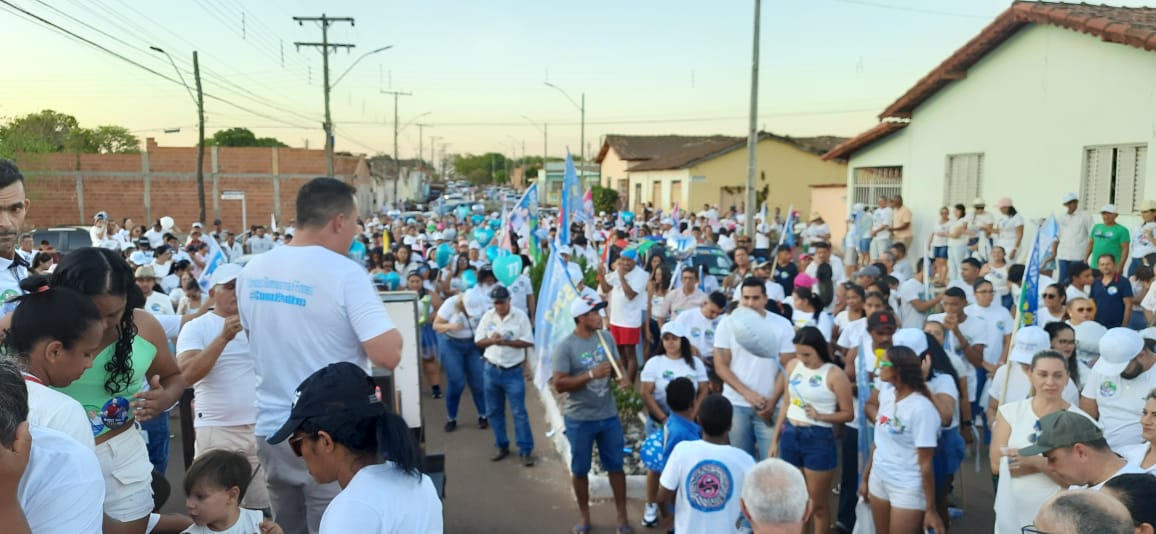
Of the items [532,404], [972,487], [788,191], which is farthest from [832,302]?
[788,191]

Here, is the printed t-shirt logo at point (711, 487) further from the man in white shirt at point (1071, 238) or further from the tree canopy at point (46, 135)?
the tree canopy at point (46, 135)

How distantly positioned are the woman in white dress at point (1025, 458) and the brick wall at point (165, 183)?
36.3 metres

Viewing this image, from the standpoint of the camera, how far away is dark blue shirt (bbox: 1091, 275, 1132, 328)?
27.2 ft

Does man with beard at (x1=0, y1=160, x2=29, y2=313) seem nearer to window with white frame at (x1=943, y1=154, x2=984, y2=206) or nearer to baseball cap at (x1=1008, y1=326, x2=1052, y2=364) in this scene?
baseball cap at (x1=1008, y1=326, x2=1052, y2=364)

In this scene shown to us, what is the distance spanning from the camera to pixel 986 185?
15.4 m

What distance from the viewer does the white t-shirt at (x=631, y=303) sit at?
957 cm

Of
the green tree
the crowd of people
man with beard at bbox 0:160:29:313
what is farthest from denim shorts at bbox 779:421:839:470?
the green tree

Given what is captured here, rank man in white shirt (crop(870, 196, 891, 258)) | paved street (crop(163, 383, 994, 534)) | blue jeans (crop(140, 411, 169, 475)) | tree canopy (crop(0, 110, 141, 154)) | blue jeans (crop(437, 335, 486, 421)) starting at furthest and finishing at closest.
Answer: tree canopy (crop(0, 110, 141, 154))
man in white shirt (crop(870, 196, 891, 258))
blue jeans (crop(437, 335, 486, 421))
paved street (crop(163, 383, 994, 534))
blue jeans (crop(140, 411, 169, 475))

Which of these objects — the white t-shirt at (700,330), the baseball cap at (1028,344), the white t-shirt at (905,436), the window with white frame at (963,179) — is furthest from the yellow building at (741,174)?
the white t-shirt at (905,436)

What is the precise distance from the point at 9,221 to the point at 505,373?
16.5 feet

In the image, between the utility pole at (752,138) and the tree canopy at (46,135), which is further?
the tree canopy at (46,135)

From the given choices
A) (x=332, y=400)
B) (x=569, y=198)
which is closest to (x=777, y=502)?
(x=332, y=400)

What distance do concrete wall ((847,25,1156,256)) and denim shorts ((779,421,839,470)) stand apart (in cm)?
984

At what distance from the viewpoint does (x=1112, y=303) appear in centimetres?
830
